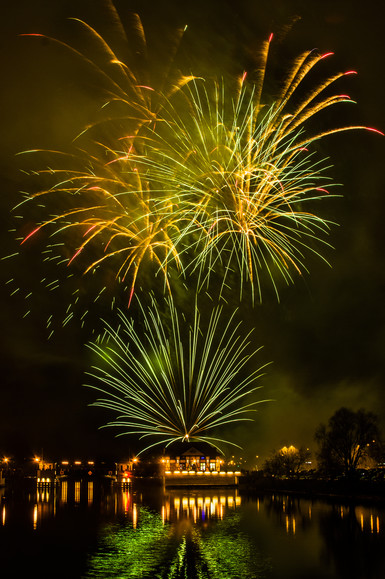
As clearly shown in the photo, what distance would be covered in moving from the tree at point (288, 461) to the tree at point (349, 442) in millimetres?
17331

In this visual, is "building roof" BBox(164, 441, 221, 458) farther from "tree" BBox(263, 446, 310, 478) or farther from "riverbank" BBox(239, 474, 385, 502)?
"riverbank" BBox(239, 474, 385, 502)

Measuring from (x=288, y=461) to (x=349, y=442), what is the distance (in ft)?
70.2

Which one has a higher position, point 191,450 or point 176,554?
point 176,554

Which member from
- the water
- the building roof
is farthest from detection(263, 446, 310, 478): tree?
the water

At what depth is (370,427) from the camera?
5428 centimetres

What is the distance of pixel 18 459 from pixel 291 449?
61.2 meters

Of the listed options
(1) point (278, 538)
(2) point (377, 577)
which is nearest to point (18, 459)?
(1) point (278, 538)

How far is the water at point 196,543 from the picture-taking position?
16.4 metres

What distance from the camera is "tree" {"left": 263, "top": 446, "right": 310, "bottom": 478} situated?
73.4 metres

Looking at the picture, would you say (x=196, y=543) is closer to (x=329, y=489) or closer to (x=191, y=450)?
(x=329, y=489)

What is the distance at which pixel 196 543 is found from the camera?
70.5ft

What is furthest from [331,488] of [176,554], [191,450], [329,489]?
[191,450]

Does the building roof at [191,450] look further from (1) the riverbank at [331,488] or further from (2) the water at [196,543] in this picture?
(2) the water at [196,543]

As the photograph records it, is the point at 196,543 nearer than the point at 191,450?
Yes
